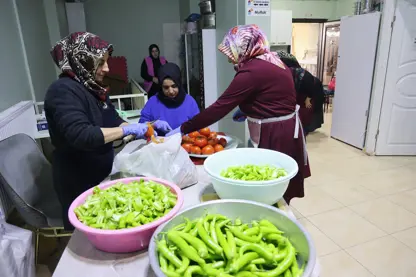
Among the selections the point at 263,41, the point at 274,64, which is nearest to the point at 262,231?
the point at 274,64

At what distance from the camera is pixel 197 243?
2.14 ft

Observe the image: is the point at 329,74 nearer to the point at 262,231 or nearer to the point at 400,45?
the point at 400,45

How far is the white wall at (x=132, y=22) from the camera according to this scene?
533 centimetres

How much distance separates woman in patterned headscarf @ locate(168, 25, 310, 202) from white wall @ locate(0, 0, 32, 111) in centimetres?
137

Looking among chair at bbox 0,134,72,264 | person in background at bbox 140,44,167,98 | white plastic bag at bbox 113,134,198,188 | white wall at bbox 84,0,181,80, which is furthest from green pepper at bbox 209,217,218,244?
white wall at bbox 84,0,181,80

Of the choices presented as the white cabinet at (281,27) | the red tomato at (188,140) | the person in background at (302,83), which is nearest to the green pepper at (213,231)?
the red tomato at (188,140)

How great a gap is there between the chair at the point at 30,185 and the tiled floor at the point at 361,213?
5.31ft

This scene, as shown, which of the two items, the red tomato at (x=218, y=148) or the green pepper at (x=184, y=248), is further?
the red tomato at (x=218, y=148)

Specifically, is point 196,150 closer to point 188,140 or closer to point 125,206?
point 188,140

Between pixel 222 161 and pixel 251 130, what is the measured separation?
0.55 m

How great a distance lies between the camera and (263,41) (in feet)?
4.96

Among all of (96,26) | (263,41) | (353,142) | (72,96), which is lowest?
(353,142)

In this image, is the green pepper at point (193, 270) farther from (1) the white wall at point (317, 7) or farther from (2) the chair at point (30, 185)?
(1) the white wall at point (317, 7)

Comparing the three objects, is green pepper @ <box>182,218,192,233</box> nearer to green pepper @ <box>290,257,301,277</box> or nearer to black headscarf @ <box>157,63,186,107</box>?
green pepper @ <box>290,257,301,277</box>
